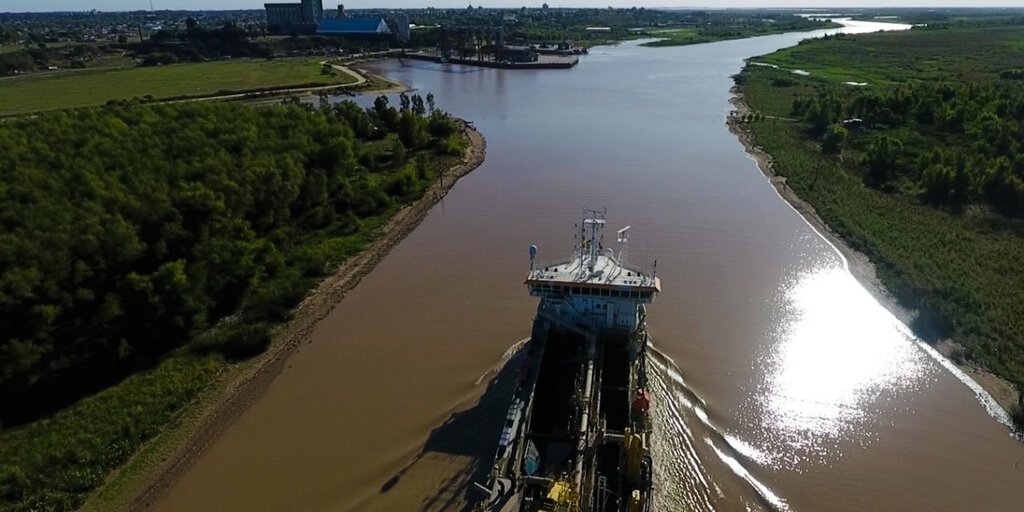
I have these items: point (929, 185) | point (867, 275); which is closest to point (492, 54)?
point (929, 185)

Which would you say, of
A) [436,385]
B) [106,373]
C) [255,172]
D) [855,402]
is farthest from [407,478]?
[255,172]

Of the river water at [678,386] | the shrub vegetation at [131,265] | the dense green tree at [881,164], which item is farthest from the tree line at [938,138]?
the shrub vegetation at [131,265]

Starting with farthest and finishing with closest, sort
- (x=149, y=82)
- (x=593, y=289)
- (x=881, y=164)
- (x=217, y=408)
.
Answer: (x=149, y=82), (x=881, y=164), (x=217, y=408), (x=593, y=289)

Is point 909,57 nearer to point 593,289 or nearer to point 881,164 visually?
point 881,164

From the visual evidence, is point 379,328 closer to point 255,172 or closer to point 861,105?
point 255,172

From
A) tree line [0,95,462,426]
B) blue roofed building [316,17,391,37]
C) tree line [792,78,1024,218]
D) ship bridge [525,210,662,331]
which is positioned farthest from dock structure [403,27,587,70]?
ship bridge [525,210,662,331]

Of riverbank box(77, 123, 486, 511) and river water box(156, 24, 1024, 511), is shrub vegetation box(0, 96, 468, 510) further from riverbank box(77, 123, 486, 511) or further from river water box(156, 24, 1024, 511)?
river water box(156, 24, 1024, 511)

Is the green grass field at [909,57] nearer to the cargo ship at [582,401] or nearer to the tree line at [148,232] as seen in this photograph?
the tree line at [148,232]
